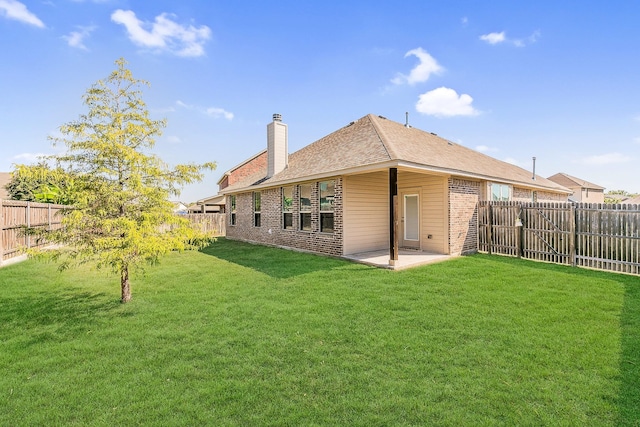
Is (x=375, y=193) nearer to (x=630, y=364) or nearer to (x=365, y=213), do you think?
(x=365, y=213)

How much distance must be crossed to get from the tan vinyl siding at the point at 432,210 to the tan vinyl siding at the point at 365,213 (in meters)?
1.30

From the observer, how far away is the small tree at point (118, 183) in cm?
513

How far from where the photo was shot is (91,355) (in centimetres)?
385

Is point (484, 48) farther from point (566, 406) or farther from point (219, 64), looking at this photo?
point (566, 406)

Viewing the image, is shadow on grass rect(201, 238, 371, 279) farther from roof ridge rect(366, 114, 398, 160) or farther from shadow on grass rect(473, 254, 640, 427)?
shadow on grass rect(473, 254, 640, 427)

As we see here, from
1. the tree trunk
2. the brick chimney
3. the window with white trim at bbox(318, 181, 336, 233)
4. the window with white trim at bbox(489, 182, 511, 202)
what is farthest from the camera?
the brick chimney

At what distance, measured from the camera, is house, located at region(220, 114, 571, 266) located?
31.8 feet

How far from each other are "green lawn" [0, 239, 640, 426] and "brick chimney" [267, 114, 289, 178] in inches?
309

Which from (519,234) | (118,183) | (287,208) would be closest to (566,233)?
(519,234)

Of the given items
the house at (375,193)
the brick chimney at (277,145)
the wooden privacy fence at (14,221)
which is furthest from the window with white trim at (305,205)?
the wooden privacy fence at (14,221)

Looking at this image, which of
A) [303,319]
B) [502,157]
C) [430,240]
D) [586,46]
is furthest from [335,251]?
[502,157]

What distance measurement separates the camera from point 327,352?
12.4ft

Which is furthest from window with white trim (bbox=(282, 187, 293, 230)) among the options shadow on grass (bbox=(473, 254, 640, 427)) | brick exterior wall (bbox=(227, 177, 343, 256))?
shadow on grass (bbox=(473, 254, 640, 427))

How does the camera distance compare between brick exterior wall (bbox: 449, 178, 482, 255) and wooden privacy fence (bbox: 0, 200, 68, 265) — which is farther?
brick exterior wall (bbox: 449, 178, 482, 255)
